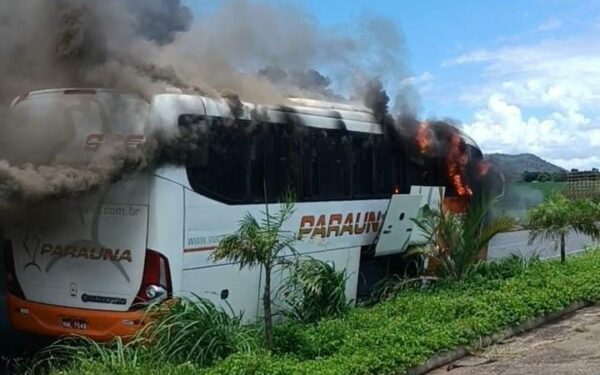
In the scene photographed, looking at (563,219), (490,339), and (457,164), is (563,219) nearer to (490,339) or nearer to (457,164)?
(457,164)

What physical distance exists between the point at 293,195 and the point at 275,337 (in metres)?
1.96

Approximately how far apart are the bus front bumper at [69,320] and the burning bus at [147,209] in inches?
0.5

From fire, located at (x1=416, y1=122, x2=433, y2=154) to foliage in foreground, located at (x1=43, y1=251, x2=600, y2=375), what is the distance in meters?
1.97

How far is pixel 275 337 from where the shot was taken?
23.5ft

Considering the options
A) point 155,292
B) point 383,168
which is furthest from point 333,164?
point 155,292

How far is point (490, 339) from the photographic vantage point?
7.90m

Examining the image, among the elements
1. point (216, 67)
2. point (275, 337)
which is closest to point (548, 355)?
point (275, 337)

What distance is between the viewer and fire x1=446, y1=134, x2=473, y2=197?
1215cm

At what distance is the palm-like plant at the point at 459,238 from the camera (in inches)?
405

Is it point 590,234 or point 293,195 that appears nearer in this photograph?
point 293,195

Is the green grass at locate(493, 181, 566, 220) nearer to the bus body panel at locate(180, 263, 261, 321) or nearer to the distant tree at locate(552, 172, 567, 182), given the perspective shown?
the bus body panel at locate(180, 263, 261, 321)

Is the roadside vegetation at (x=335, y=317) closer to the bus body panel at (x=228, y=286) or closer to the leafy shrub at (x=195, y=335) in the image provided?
the leafy shrub at (x=195, y=335)

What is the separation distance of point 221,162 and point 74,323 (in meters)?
2.12

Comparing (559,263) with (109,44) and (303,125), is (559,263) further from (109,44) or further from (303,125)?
(109,44)
